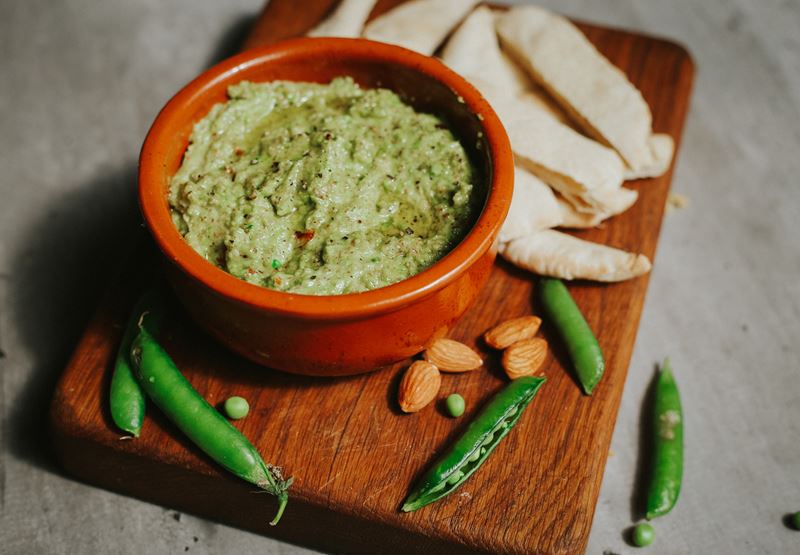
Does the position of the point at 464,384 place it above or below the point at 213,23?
above

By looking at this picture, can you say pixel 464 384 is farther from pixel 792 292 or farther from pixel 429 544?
A: pixel 792 292

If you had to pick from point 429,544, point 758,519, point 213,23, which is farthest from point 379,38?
point 758,519

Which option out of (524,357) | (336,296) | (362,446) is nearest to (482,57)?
(524,357)

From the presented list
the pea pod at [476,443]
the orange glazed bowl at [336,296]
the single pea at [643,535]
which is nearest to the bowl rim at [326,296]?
the orange glazed bowl at [336,296]

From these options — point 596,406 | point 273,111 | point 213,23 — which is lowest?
point 213,23

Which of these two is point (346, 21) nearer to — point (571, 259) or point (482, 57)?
point (482, 57)

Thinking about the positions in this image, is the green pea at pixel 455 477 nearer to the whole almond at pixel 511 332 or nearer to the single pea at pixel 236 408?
the whole almond at pixel 511 332
